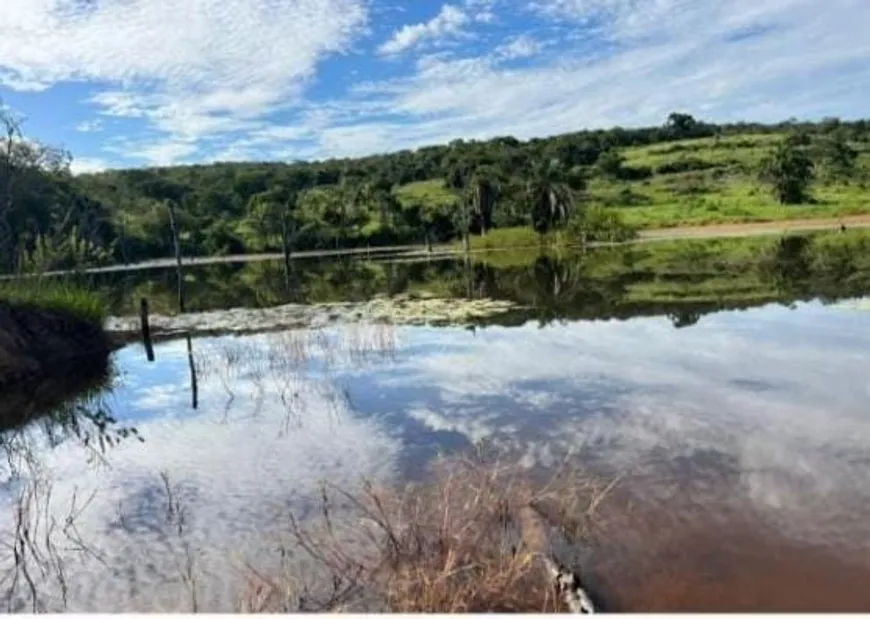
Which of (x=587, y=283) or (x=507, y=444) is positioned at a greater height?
(x=587, y=283)

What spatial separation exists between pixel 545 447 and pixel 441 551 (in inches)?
128

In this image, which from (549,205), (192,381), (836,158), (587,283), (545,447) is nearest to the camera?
(545,447)

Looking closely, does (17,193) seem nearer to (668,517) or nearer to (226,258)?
(226,258)

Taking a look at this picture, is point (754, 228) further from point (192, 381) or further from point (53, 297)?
point (192, 381)

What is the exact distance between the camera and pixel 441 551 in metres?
6.29

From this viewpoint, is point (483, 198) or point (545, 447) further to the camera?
point (483, 198)

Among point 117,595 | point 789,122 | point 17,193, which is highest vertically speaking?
point 789,122

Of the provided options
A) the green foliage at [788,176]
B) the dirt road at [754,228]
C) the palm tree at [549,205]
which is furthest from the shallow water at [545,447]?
the green foliage at [788,176]

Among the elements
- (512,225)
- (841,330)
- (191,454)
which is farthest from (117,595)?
(512,225)

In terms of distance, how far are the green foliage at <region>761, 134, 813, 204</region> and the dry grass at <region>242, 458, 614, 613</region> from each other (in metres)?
59.2

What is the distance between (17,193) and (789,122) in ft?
304

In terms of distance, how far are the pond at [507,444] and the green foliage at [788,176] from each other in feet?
153

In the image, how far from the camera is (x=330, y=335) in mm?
19469

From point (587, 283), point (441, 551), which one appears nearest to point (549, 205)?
point (587, 283)
